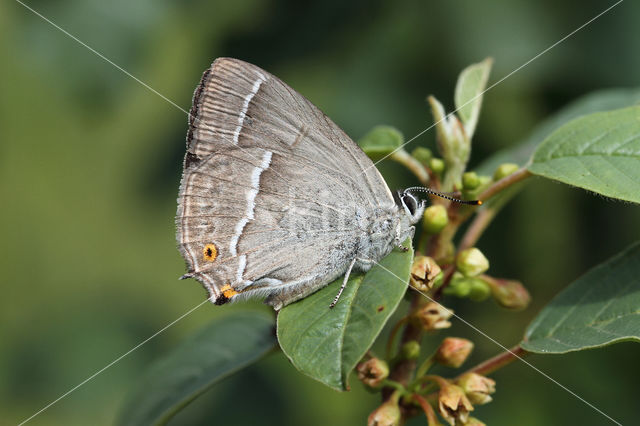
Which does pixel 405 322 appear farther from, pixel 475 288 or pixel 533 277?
pixel 533 277

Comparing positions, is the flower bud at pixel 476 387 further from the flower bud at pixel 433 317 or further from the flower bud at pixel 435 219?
the flower bud at pixel 435 219

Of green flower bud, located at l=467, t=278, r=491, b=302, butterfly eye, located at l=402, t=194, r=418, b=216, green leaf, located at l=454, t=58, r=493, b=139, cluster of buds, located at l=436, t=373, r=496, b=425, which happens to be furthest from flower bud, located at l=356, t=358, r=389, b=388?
green leaf, located at l=454, t=58, r=493, b=139

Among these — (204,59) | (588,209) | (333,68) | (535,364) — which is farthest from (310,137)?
(535,364)

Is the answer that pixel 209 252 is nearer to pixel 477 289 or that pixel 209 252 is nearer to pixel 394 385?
pixel 394 385

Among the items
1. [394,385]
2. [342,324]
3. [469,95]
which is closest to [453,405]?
[394,385]

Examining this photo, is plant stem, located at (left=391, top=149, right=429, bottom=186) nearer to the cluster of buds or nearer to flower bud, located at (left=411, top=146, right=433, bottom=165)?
flower bud, located at (left=411, top=146, right=433, bottom=165)

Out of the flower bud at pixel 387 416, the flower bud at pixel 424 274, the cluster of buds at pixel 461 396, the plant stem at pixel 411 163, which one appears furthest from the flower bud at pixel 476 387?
the plant stem at pixel 411 163
